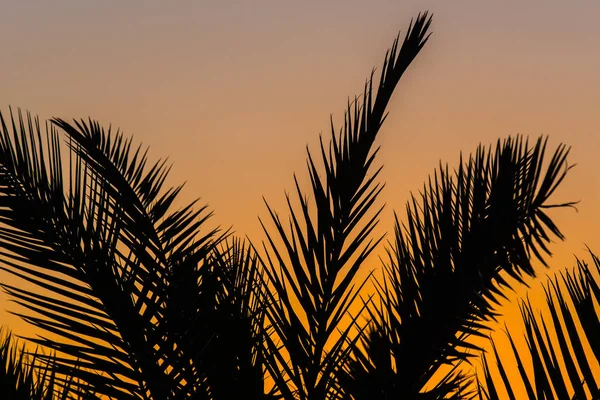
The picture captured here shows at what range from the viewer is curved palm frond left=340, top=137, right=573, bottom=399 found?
1932 mm

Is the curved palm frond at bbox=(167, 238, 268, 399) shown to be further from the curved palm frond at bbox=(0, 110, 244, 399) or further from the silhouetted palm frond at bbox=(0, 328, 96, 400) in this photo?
the silhouetted palm frond at bbox=(0, 328, 96, 400)

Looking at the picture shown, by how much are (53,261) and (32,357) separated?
0.90 ft

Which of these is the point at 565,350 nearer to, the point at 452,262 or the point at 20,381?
the point at 452,262

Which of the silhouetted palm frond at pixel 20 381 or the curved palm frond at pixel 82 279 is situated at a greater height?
the curved palm frond at pixel 82 279

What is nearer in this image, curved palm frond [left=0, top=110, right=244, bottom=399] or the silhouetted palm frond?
the silhouetted palm frond

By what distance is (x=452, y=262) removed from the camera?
6.70 ft

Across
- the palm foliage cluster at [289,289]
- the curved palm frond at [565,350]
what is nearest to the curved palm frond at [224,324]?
the palm foliage cluster at [289,289]

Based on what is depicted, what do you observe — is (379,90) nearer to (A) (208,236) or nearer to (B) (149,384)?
(A) (208,236)

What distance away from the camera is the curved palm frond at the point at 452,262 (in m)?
1.93

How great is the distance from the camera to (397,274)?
2.24m

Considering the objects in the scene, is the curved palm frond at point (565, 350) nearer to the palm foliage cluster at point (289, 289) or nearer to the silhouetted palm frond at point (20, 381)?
the palm foliage cluster at point (289, 289)

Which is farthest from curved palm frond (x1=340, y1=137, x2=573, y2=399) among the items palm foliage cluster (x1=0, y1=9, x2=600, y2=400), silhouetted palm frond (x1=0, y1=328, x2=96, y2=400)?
silhouetted palm frond (x1=0, y1=328, x2=96, y2=400)

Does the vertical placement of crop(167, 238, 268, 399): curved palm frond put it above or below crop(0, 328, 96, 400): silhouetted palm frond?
above

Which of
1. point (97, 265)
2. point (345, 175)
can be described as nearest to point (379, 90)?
point (345, 175)
